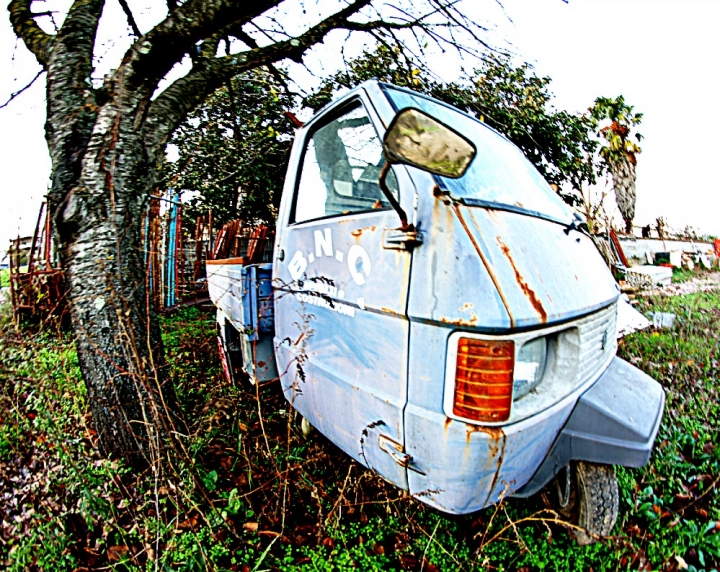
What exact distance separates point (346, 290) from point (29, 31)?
336 centimetres

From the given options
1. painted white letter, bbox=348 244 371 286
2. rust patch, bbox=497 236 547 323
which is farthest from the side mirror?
painted white letter, bbox=348 244 371 286

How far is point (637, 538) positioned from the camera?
2029mm

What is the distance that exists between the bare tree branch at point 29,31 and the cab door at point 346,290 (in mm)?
1952

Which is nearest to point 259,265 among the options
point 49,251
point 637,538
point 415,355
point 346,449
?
point 346,449

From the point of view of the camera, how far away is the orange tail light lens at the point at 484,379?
4.37ft

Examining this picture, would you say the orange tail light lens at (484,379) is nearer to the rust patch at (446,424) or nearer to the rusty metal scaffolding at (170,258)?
the rust patch at (446,424)

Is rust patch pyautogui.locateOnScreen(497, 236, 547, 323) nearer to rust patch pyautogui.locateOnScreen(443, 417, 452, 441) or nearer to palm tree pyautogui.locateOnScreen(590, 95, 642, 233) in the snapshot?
rust patch pyautogui.locateOnScreen(443, 417, 452, 441)

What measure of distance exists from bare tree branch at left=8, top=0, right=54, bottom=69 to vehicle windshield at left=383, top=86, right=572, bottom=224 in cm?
263

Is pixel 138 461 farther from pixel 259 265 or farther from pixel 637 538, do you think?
pixel 637 538

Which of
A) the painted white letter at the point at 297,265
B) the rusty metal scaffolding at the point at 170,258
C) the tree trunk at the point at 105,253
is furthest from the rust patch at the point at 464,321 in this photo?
the rusty metal scaffolding at the point at 170,258

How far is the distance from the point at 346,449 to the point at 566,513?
1164 mm

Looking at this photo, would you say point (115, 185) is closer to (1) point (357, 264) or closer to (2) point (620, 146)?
(1) point (357, 264)

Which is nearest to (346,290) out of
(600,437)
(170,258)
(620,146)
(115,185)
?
(600,437)

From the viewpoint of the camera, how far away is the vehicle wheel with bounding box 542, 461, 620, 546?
184 cm
